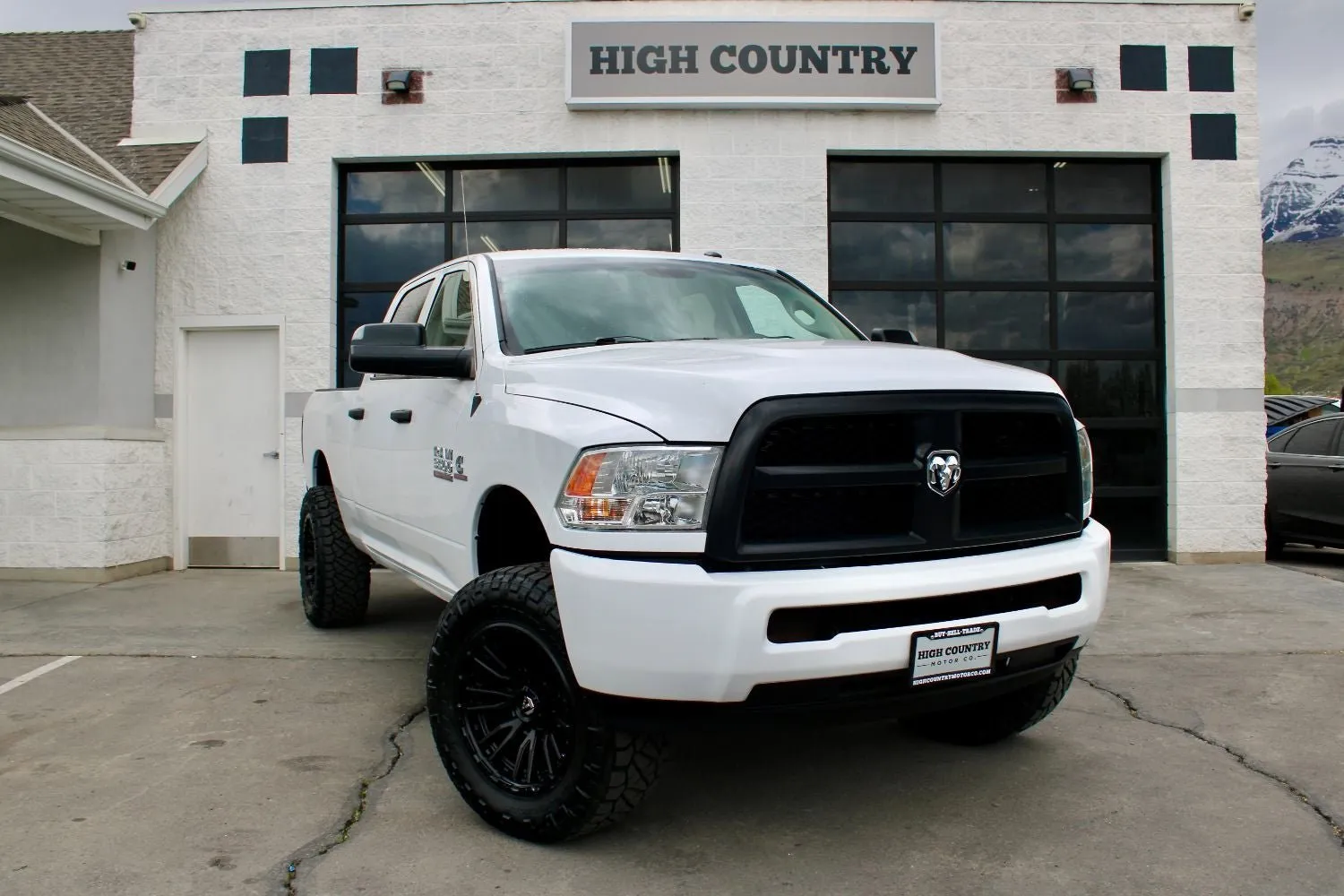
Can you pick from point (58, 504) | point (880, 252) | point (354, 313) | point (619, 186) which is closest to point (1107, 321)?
point (880, 252)

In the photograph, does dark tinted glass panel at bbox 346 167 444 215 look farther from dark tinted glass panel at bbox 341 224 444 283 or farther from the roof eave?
the roof eave

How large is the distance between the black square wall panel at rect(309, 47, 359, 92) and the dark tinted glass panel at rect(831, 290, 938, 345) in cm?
483

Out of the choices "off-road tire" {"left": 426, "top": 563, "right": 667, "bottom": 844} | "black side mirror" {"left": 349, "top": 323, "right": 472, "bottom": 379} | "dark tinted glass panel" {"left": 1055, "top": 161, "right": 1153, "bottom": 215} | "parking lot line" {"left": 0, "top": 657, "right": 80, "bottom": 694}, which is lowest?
"parking lot line" {"left": 0, "top": 657, "right": 80, "bottom": 694}

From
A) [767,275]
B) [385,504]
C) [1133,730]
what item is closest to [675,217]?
[767,275]

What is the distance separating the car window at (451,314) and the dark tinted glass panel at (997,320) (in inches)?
229

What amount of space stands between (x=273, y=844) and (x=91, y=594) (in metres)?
5.53

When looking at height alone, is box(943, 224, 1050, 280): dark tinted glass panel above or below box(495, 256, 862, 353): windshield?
above

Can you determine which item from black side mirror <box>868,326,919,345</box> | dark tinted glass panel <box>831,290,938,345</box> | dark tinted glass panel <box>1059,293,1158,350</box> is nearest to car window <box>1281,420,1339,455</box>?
dark tinted glass panel <box>1059,293,1158,350</box>

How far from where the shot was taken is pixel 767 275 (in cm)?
471

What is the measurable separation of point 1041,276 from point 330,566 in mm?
6821

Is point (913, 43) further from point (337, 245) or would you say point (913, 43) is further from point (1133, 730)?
point (1133, 730)

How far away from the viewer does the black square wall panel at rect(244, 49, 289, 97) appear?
9094 millimetres

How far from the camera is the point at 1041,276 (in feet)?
30.4

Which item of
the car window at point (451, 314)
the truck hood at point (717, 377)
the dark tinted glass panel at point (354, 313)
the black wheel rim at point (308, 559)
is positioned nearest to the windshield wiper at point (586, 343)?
the truck hood at point (717, 377)
